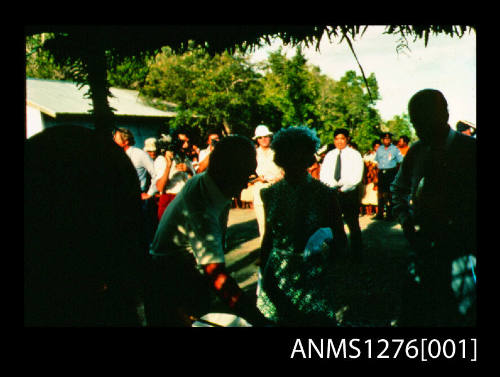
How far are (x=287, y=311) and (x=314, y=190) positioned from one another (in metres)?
0.82

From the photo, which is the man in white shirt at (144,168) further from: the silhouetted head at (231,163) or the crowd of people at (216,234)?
Result: the silhouetted head at (231,163)

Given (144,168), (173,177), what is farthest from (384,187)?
(144,168)

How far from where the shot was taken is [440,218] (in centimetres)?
226

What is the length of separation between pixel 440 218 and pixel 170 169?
163 inches

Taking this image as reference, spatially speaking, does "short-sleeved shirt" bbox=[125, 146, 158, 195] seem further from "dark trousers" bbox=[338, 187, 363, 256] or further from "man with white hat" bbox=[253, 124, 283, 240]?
"dark trousers" bbox=[338, 187, 363, 256]

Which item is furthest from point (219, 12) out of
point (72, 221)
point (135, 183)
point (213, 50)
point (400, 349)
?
point (400, 349)

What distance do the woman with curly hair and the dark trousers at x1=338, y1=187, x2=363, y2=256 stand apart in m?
3.21

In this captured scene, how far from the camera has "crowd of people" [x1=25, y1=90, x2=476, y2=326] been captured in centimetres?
160

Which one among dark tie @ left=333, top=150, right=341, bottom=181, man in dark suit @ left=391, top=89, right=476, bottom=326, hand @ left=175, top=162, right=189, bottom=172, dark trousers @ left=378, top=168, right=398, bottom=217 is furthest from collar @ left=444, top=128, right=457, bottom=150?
dark trousers @ left=378, top=168, right=398, bottom=217

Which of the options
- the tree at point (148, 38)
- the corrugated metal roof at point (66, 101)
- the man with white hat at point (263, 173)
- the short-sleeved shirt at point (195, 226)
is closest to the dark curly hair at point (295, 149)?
the tree at point (148, 38)

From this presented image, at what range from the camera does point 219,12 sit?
209 centimetres

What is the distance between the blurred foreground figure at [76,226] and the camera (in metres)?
1.58

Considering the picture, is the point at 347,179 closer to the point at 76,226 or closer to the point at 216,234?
the point at 216,234

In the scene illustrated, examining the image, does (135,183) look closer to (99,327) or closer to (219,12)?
(99,327)
